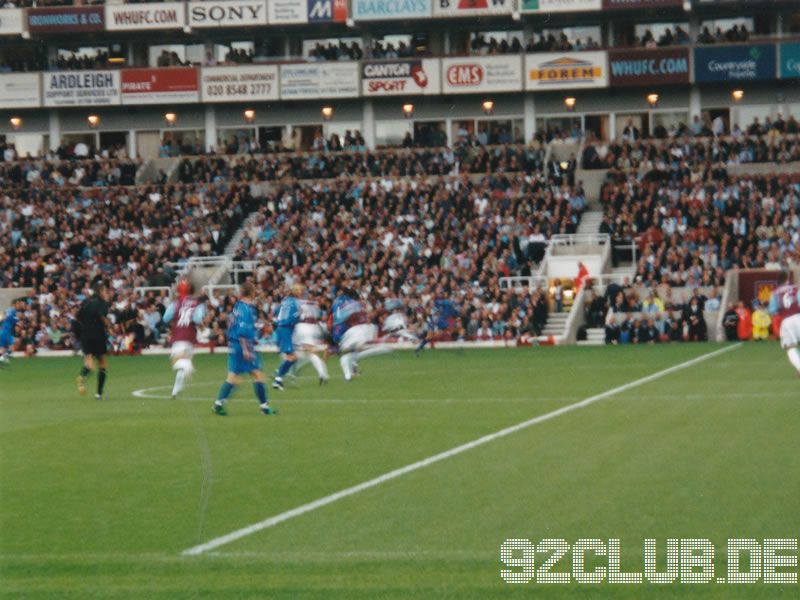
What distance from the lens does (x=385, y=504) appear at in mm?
12969

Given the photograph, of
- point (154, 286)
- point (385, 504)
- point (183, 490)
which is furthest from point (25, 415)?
point (154, 286)

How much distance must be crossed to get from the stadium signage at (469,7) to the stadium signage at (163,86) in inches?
440

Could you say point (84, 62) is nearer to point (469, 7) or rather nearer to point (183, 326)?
point (469, 7)

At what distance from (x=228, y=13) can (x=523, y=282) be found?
20.6 m

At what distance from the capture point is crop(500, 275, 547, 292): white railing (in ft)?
157

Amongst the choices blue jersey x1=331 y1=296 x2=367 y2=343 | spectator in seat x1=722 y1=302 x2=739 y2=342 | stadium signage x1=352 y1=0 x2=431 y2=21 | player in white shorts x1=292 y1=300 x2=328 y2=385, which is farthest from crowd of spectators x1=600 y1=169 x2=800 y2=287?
player in white shorts x1=292 y1=300 x2=328 y2=385

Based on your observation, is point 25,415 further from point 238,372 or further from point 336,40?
point 336,40

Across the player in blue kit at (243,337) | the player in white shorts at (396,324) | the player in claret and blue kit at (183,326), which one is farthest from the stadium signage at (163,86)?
the player in blue kit at (243,337)

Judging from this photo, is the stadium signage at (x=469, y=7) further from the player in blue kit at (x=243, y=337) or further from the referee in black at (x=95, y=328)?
the player in blue kit at (x=243, y=337)

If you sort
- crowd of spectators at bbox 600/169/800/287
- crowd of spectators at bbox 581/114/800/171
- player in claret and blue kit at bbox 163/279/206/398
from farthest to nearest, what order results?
crowd of spectators at bbox 581/114/800/171 < crowd of spectators at bbox 600/169/800/287 < player in claret and blue kit at bbox 163/279/206/398

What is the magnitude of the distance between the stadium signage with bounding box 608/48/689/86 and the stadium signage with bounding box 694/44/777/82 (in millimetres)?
612

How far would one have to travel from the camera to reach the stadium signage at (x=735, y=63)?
5962 cm

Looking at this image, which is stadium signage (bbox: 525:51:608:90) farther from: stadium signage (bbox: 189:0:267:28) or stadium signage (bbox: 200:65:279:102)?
stadium signage (bbox: 189:0:267:28)

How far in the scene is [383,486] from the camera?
14094 mm
